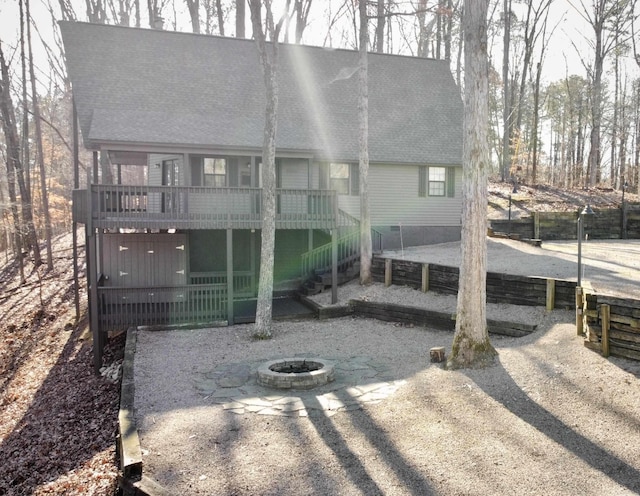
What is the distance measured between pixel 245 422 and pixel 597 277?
930cm

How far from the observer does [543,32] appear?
1490 inches

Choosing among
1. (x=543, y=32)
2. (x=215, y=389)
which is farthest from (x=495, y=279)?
(x=543, y=32)

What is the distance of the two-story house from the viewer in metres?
15.4

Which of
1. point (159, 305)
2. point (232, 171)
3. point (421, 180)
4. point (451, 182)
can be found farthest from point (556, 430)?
point (451, 182)

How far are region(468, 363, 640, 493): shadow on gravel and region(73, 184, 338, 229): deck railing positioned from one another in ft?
28.3

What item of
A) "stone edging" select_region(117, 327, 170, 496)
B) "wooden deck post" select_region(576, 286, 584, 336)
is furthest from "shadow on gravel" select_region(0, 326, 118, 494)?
"wooden deck post" select_region(576, 286, 584, 336)

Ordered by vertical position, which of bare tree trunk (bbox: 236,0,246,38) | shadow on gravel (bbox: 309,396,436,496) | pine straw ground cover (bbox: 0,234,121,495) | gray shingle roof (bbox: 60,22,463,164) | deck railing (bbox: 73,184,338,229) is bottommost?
pine straw ground cover (bbox: 0,234,121,495)

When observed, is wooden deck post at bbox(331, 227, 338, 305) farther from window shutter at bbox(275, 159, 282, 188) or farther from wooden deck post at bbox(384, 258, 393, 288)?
window shutter at bbox(275, 159, 282, 188)

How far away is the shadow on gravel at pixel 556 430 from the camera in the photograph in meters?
5.99

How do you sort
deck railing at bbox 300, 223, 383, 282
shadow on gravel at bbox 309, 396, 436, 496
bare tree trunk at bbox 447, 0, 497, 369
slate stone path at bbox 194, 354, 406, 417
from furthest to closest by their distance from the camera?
deck railing at bbox 300, 223, 383, 282
bare tree trunk at bbox 447, 0, 497, 369
slate stone path at bbox 194, 354, 406, 417
shadow on gravel at bbox 309, 396, 436, 496

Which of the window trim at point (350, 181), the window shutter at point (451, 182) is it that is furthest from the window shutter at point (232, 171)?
the window shutter at point (451, 182)

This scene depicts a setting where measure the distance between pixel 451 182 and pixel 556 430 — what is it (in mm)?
16526

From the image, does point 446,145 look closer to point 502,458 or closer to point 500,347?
point 500,347

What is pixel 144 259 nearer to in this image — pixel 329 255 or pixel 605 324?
pixel 329 255
